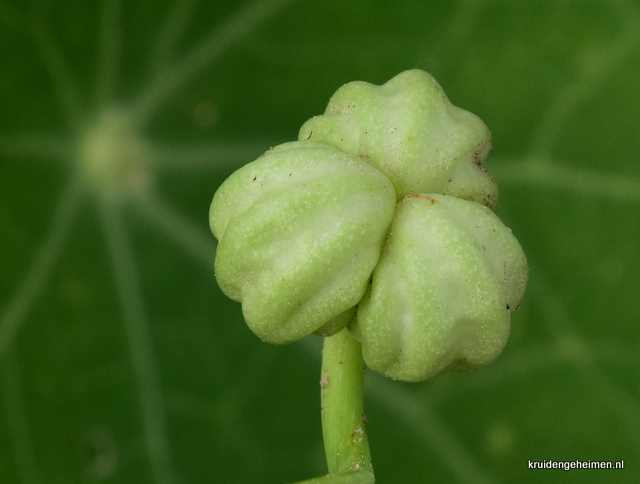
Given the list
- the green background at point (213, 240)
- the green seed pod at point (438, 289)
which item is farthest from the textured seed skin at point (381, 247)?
the green background at point (213, 240)

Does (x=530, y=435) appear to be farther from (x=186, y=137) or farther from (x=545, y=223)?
(x=186, y=137)

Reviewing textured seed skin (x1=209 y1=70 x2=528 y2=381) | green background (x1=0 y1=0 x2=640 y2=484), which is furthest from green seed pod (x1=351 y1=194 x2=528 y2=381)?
green background (x1=0 y1=0 x2=640 y2=484)

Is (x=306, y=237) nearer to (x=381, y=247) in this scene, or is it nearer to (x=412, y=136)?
(x=381, y=247)

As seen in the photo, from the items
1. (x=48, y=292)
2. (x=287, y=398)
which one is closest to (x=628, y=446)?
(x=287, y=398)

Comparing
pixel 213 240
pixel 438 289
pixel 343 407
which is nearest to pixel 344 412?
pixel 343 407

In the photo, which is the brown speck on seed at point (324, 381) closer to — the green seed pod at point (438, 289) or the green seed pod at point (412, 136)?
the green seed pod at point (438, 289)
